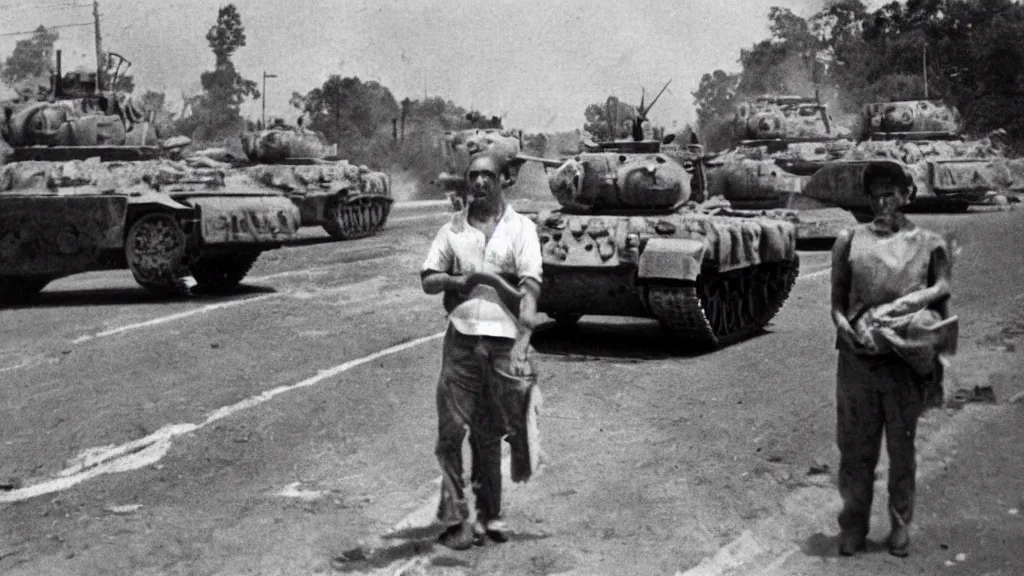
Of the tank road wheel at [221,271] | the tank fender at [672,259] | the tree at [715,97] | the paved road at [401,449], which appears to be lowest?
the paved road at [401,449]

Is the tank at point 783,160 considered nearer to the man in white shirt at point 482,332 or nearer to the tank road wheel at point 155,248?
the tank road wheel at point 155,248

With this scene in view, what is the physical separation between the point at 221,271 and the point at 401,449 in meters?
9.16

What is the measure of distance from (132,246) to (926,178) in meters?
15.6

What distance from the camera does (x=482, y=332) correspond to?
624 centimetres

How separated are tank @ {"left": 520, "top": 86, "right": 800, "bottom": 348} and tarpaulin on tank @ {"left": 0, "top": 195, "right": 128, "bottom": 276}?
570cm

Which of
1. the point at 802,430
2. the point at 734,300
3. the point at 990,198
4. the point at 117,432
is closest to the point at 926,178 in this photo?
the point at 990,198

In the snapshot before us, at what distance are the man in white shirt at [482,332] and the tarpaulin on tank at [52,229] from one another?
10398mm

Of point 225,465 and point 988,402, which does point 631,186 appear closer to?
point 988,402

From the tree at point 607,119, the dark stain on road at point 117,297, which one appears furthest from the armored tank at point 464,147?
the dark stain on road at point 117,297

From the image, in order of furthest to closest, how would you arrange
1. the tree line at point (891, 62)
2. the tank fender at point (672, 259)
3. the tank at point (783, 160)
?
1. the tree line at point (891, 62)
2. the tank at point (783, 160)
3. the tank fender at point (672, 259)

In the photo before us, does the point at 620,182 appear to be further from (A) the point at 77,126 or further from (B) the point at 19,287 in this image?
(A) the point at 77,126

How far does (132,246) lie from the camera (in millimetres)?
15883

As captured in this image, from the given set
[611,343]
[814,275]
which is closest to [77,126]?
[611,343]

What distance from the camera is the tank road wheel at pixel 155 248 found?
15.8m
